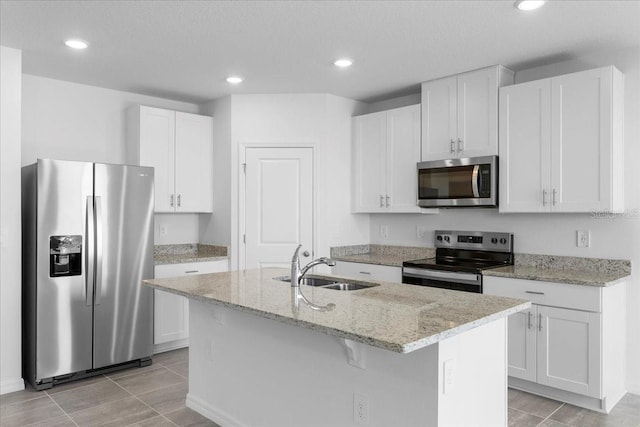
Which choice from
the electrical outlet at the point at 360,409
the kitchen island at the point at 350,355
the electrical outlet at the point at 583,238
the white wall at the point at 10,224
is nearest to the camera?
the kitchen island at the point at 350,355

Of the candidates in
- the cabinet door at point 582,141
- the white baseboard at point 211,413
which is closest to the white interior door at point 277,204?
the white baseboard at point 211,413

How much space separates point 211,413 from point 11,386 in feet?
5.46

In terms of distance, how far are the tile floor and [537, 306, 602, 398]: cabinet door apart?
0.60ft

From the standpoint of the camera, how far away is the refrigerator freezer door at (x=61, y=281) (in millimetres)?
3490

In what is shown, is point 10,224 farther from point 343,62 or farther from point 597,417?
point 597,417

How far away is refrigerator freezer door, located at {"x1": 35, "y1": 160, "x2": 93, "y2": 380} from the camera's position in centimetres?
349

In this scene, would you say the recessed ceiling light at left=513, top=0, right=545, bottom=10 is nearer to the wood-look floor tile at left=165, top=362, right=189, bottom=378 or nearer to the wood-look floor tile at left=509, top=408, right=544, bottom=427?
the wood-look floor tile at left=509, top=408, right=544, bottom=427

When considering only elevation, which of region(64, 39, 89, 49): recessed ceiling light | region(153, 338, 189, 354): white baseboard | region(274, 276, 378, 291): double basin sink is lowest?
region(153, 338, 189, 354): white baseboard

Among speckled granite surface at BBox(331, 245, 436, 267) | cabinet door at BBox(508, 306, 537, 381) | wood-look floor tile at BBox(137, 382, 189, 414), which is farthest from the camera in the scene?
speckled granite surface at BBox(331, 245, 436, 267)

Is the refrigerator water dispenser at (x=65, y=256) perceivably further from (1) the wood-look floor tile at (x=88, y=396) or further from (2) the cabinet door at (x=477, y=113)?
(2) the cabinet door at (x=477, y=113)

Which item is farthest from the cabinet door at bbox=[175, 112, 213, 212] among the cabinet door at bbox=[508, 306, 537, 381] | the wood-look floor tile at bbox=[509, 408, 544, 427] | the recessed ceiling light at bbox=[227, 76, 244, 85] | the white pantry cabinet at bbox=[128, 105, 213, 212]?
the wood-look floor tile at bbox=[509, 408, 544, 427]

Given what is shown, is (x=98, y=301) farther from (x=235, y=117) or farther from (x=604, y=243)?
(x=604, y=243)

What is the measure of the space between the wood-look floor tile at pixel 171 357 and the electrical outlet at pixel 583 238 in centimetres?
341

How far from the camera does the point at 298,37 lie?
10.5ft
